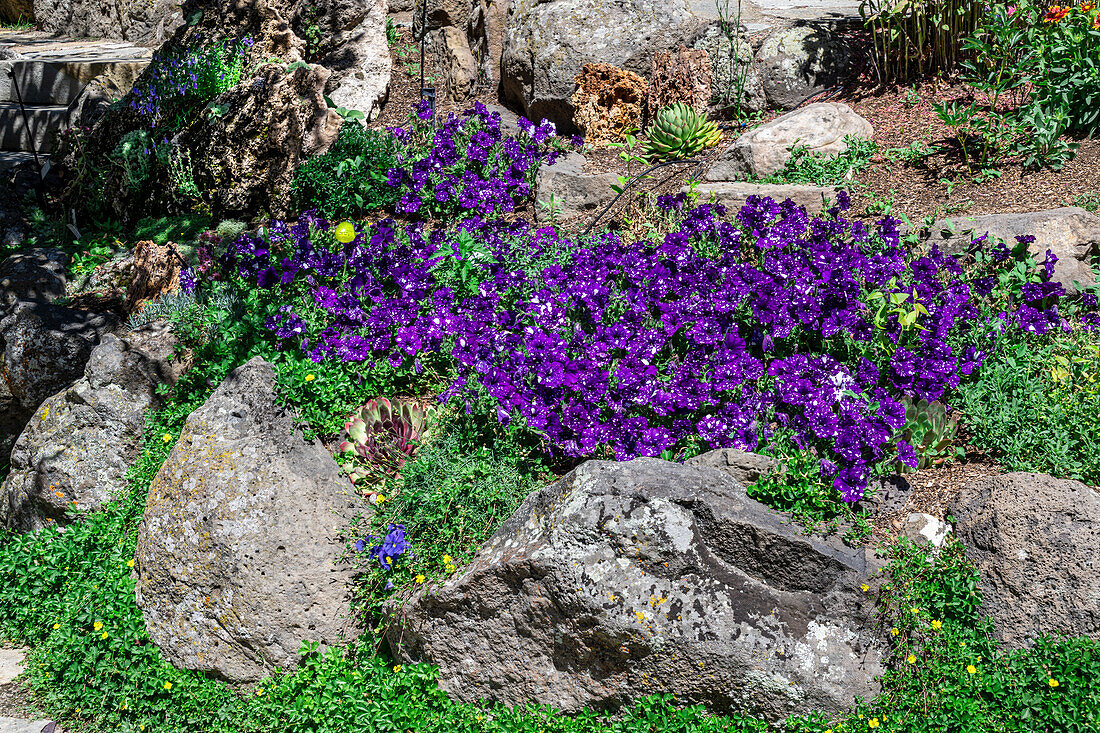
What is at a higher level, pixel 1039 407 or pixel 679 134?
pixel 679 134

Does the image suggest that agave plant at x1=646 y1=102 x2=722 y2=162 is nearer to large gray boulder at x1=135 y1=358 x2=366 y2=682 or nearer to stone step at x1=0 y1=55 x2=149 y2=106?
large gray boulder at x1=135 y1=358 x2=366 y2=682

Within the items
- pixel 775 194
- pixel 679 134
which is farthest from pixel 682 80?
pixel 775 194

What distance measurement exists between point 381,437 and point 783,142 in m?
3.88

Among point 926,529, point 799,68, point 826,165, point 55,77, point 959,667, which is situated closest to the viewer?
point 959,667

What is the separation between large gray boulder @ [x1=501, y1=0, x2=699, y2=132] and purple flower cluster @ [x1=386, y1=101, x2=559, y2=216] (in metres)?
0.84

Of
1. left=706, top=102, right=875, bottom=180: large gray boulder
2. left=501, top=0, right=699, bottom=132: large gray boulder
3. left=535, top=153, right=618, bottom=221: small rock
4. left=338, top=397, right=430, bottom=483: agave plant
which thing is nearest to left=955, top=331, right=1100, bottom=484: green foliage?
left=706, top=102, right=875, bottom=180: large gray boulder

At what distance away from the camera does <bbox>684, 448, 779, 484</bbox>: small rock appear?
3.68 m

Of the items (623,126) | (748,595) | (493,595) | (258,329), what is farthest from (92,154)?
(748,595)

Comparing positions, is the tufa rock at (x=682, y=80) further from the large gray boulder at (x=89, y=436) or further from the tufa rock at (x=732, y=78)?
the large gray boulder at (x=89, y=436)

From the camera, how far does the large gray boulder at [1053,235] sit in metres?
4.66

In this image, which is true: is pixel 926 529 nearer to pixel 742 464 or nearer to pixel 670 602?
pixel 742 464

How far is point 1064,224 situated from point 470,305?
356cm

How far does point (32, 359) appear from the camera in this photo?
5.50 meters

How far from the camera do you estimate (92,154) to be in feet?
25.9
